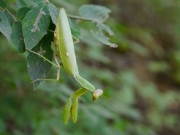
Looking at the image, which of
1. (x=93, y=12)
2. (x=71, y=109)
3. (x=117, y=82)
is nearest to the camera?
(x=71, y=109)

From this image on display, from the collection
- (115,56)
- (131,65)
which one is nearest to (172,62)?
(131,65)

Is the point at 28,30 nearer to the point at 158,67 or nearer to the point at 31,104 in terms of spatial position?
the point at 31,104

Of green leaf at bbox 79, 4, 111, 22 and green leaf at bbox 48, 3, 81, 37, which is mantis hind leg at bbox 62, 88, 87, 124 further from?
green leaf at bbox 79, 4, 111, 22

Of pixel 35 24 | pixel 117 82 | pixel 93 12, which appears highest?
pixel 117 82

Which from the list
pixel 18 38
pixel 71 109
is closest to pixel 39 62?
pixel 18 38

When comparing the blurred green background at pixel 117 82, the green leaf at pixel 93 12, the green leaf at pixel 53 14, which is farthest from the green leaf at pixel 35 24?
the blurred green background at pixel 117 82

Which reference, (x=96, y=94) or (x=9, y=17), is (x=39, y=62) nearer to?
(x=9, y=17)
